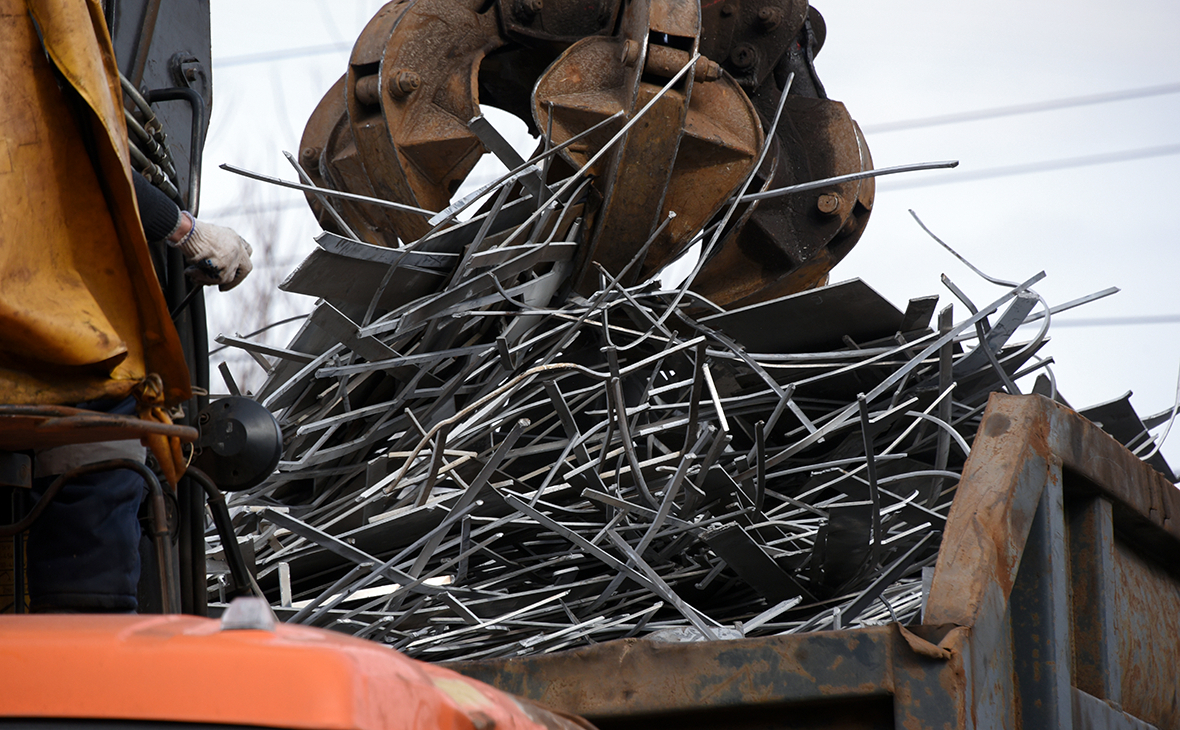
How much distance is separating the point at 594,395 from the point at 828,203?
1.39m

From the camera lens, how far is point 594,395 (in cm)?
284

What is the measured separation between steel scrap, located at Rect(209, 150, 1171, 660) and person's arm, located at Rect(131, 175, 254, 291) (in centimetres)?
52

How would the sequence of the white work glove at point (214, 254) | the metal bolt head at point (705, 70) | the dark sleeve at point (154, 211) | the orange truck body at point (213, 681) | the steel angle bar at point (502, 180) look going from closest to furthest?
1. the orange truck body at point (213, 681)
2. the dark sleeve at point (154, 211)
3. the white work glove at point (214, 254)
4. the steel angle bar at point (502, 180)
5. the metal bolt head at point (705, 70)

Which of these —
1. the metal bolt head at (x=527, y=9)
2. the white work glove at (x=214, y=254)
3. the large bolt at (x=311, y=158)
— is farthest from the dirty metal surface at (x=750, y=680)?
the large bolt at (x=311, y=158)

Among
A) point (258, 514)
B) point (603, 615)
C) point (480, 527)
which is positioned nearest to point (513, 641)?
point (603, 615)

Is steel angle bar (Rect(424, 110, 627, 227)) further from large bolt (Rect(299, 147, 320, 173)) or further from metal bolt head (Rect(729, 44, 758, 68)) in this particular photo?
large bolt (Rect(299, 147, 320, 173))

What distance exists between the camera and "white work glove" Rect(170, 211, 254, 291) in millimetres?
1758

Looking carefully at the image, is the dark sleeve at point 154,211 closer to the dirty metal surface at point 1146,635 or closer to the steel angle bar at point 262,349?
the steel angle bar at point 262,349

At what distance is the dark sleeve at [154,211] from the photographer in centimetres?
165

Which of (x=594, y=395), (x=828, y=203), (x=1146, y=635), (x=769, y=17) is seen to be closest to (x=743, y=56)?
(x=769, y=17)

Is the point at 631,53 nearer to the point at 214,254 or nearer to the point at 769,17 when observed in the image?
the point at 769,17

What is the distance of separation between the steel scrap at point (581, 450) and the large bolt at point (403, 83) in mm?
642

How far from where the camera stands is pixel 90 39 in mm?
1434

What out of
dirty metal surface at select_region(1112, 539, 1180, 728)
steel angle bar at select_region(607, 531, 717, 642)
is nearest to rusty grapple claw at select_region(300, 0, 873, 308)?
steel angle bar at select_region(607, 531, 717, 642)
